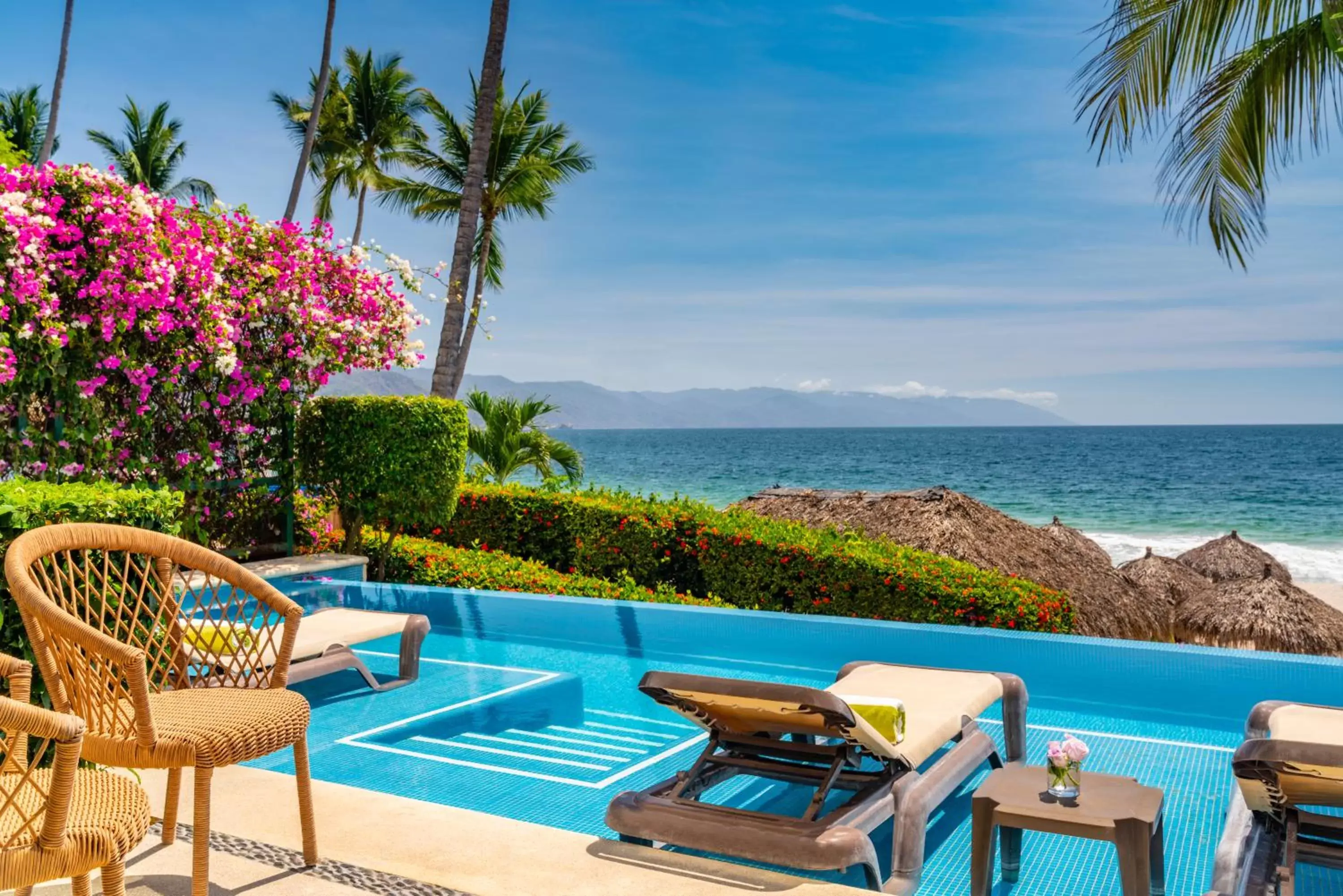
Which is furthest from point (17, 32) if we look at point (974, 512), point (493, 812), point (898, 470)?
point (898, 470)

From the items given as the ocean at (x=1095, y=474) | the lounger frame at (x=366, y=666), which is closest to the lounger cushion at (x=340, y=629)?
the lounger frame at (x=366, y=666)

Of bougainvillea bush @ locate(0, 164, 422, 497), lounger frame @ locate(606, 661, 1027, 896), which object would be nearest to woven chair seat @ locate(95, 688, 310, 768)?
lounger frame @ locate(606, 661, 1027, 896)

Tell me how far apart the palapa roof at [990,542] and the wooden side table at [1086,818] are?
7.30 metres

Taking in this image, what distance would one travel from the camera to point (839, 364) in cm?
7125

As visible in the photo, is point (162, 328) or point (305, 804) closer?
point (305, 804)

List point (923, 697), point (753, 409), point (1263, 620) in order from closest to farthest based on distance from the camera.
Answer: point (923, 697), point (1263, 620), point (753, 409)

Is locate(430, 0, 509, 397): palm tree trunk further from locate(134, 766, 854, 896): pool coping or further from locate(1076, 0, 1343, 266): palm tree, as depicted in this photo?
locate(134, 766, 854, 896): pool coping

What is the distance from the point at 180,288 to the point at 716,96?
1785 inches

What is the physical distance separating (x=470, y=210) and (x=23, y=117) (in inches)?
979

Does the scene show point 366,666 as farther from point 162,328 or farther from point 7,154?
point 7,154

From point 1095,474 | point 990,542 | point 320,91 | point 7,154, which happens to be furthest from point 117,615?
point 1095,474

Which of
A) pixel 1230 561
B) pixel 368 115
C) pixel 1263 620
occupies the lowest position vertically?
pixel 1263 620

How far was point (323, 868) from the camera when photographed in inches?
123

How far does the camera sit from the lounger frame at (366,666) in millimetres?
5777
